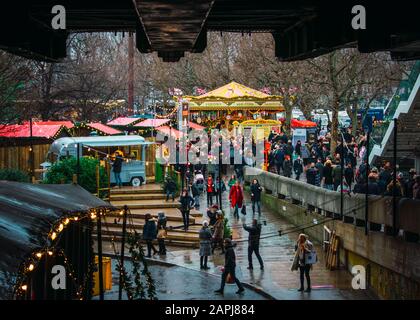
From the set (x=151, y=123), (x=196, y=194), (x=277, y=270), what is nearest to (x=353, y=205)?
(x=277, y=270)

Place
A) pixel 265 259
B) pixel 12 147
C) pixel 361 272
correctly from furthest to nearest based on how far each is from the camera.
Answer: pixel 12 147
pixel 265 259
pixel 361 272

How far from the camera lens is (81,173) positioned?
31.1 meters

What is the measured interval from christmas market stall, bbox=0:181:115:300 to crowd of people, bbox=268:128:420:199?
7.12m

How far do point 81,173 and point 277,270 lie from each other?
9647mm

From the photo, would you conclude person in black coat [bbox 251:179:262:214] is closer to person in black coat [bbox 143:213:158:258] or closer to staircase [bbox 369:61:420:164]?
staircase [bbox 369:61:420:164]

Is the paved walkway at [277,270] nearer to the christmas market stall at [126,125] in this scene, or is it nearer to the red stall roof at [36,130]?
the red stall roof at [36,130]

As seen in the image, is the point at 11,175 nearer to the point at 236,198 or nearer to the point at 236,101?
the point at 236,198

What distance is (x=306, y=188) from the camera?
98.3 ft

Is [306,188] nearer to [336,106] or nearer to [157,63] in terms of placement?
[336,106]
